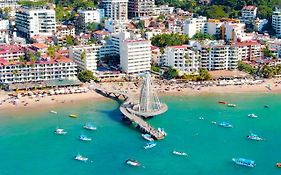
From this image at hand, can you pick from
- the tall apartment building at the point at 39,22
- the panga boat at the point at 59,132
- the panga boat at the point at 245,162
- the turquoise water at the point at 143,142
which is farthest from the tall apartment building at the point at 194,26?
the panga boat at the point at 245,162

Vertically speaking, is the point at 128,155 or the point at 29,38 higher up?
the point at 29,38

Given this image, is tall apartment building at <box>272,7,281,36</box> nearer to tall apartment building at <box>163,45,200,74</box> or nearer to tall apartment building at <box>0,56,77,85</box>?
tall apartment building at <box>163,45,200,74</box>

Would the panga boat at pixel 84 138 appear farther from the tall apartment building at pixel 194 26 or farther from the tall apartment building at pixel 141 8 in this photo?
the tall apartment building at pixel 141 8

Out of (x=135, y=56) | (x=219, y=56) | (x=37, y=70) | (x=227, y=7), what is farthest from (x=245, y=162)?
(x=227, y=7)

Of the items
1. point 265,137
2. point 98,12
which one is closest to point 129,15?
point 98,12

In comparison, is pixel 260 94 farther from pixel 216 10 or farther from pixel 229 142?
pixel 216 10
